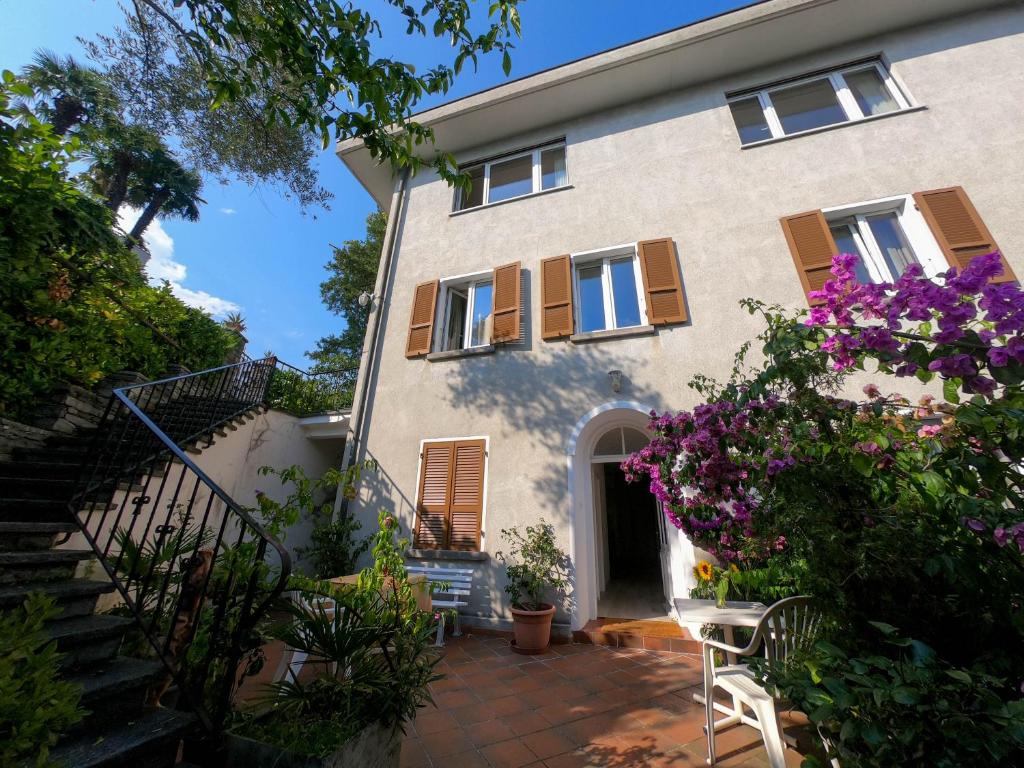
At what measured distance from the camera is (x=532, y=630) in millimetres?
4125

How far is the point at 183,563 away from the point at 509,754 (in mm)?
2472

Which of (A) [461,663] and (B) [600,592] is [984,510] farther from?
(B) [600,592]

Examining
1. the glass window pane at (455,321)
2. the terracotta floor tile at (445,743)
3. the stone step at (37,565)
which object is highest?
the glass window pane at (455,321)

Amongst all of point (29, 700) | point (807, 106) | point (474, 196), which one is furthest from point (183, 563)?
point (807, 106)

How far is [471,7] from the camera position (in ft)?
9.66

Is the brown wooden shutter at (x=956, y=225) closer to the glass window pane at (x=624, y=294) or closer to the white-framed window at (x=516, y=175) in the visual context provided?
the glass window pane at (x=624, y=294)

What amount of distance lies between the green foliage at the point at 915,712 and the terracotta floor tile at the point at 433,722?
2.26 m

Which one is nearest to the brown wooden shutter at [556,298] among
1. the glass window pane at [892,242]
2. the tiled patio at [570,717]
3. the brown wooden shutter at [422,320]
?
the brown wooden shutter at [422,320]

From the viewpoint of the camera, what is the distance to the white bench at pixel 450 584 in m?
4.64

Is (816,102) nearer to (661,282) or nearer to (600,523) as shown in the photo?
(661,282)

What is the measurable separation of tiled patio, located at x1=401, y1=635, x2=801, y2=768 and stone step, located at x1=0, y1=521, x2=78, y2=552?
115 inches

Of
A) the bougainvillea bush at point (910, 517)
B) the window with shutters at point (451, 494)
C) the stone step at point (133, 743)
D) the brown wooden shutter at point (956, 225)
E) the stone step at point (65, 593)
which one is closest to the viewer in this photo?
the bougainvillea bush at point (910, 517)

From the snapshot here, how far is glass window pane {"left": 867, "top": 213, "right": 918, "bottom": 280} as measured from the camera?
5.05 m

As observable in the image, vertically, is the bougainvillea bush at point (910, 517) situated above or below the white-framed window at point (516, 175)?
below
